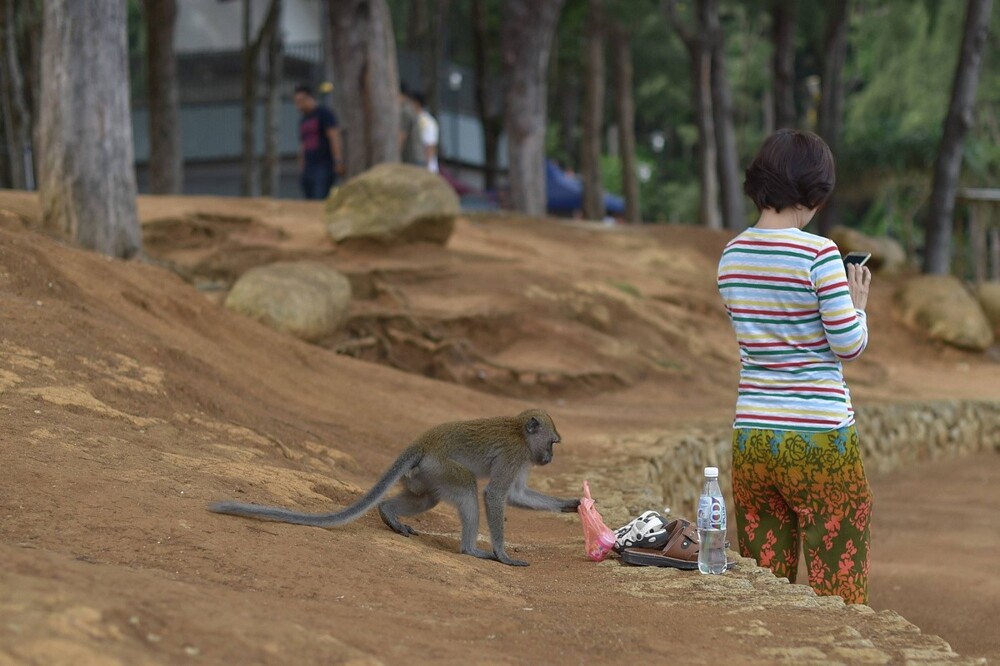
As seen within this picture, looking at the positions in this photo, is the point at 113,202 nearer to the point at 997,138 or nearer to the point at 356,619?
the point at 356,619

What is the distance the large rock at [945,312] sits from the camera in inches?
783

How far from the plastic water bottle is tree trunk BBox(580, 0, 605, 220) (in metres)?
24.1

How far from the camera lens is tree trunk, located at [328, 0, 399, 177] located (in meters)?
18.8

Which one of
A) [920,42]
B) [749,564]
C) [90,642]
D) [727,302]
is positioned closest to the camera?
[90,642]

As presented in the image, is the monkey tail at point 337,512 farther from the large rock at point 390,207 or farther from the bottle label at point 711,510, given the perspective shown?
the large rock at point 390,207

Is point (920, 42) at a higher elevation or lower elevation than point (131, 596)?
higher

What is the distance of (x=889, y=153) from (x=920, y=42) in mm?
6707

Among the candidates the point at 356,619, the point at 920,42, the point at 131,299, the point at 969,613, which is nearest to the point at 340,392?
the point at 131,299

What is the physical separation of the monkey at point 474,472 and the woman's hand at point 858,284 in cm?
154

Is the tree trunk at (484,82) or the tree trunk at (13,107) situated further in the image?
the tree trunk at (484,82)

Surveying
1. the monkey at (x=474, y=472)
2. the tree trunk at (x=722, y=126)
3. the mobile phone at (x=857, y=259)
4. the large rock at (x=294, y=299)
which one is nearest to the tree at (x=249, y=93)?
the tree trunk at (x=722, y=126)

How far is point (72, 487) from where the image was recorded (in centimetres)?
489

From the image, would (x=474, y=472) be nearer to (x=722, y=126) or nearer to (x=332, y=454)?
(x=332, y=454)

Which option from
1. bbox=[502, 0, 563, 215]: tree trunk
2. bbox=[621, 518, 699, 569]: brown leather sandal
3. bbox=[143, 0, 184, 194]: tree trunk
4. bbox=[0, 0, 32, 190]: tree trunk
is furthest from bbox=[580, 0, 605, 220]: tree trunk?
bbox=[621, 518, 699, 569]: brown leather sandal
